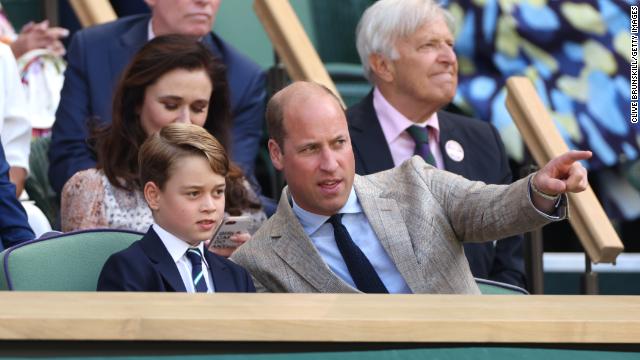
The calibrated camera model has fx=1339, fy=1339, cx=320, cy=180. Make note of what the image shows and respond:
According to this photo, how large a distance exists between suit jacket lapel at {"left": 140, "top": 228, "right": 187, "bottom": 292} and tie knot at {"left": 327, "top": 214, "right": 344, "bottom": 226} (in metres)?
0.48

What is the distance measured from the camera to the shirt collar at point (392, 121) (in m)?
4.24

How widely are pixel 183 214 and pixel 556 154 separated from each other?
1.84 m

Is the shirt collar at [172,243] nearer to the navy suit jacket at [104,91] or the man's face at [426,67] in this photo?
the navy suit jacket at [104,91]

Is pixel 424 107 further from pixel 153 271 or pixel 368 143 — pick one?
pixel 153 271

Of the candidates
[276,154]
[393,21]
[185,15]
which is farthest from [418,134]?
[276,154]

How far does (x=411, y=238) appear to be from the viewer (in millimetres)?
3127

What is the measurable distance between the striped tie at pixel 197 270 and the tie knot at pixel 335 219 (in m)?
0.39

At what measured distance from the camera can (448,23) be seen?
4.36 meters

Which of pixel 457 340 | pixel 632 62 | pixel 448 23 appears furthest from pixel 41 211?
pixel 457 340

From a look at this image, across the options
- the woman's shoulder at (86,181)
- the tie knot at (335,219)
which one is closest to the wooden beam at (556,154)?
the tie knot at (335,219)

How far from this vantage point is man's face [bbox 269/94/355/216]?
10.3 feet

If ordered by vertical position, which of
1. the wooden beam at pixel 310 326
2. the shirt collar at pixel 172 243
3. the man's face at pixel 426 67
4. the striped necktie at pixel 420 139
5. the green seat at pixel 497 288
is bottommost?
the striped necktie at pixel 420 139

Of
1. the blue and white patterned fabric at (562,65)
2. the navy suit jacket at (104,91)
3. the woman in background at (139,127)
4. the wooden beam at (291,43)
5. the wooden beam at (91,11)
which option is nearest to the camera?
the woman in background at (139,127)

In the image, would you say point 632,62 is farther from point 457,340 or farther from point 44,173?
point 457,340
